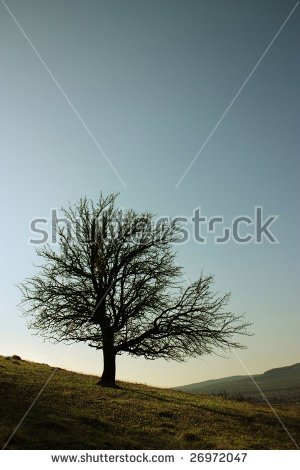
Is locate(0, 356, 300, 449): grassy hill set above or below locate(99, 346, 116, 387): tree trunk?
below

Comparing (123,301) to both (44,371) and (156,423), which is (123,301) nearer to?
(44,371)

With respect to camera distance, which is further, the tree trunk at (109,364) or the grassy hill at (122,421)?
the tree trunk at (109,364)

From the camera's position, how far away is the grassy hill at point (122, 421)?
42.3 ft

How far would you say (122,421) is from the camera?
1608 cm

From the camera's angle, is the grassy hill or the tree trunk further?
the tree trunk

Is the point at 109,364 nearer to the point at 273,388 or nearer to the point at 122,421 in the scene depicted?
the point at 122,421

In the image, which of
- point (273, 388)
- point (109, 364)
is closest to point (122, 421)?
point (109, 364)

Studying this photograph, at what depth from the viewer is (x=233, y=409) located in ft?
71.6

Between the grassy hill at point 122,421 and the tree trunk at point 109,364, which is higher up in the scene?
the tree trunk at point 109,364

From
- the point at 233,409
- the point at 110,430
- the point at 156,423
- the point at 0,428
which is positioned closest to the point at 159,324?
the point at 233,409

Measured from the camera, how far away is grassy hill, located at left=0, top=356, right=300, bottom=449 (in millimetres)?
12883
